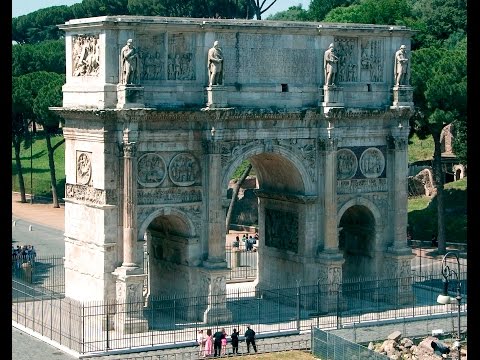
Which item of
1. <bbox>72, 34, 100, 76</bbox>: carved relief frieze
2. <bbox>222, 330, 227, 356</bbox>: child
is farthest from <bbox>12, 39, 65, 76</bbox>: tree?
<bbox>222, 330, 227, 356</bbox>: child

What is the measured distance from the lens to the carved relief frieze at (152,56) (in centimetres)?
3247

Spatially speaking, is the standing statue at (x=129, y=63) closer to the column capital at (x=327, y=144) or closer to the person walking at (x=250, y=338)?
the column capital at (x=327, y=144)

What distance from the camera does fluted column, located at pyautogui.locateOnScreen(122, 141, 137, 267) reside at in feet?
105

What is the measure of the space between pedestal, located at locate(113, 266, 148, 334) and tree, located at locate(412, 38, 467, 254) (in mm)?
18312

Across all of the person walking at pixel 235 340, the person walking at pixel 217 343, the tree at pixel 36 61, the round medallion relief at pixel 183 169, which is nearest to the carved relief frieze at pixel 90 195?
the round medallion relief at pixel 183 169

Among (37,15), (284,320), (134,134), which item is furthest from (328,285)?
(37,15)

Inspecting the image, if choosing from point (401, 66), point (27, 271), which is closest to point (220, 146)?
point (401, 66)

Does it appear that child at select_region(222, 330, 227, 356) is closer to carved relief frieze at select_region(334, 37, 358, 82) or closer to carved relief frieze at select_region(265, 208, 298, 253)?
carved relief frieze at select_region(265, 208, 298, 253)

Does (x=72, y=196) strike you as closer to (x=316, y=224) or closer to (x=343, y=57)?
(x=316, y=224)

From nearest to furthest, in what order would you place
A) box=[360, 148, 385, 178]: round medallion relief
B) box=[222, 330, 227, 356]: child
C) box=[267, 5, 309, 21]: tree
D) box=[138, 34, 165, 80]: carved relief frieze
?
box=[222, 330, 227, 356]: child → box=[138, 34, 165, 80]: carved relief frieze → box=[360, 148, 385, 178]: round medallion relief → box=[267, 5, 309, 21]: tree

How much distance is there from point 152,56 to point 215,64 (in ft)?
6.71

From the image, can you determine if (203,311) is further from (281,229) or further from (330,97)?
(330,97)

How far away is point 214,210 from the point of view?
33656 millimetres

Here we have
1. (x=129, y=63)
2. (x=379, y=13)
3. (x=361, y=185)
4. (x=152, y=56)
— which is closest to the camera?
(x=129, y=63)
